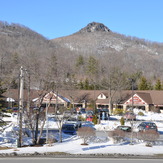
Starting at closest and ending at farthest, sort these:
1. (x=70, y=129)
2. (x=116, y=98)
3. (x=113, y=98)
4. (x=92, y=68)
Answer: (x=70, y=129) → (x=116, y=98) → (x=113, y=98) → (x=92, y=68)

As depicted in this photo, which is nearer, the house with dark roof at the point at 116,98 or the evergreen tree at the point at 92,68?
the house with dark roof at the point at 116,98

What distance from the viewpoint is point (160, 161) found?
15672 millimetres

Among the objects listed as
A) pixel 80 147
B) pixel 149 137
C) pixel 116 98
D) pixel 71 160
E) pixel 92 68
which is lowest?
pixel 71 160

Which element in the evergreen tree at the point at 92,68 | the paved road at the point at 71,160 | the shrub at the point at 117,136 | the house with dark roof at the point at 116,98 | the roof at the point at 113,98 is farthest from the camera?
the evergreen tree at the point at 92,68

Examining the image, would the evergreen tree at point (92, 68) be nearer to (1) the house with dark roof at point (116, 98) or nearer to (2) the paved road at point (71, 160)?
(1) the house with dark roof at point (116, 98)

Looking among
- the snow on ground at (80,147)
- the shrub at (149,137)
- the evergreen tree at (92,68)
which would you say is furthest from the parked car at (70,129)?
the evergreen tree at (92,68)

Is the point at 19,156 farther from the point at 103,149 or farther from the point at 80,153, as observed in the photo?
the point at 103,149

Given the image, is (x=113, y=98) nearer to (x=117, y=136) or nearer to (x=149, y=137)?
(x=117, y=136)

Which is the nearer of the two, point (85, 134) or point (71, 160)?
point (71, 160)

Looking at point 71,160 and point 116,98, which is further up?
point 116,98

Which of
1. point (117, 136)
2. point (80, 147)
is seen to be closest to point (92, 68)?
point (117, 136)

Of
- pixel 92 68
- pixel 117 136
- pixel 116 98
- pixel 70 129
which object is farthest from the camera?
pixel 92 68

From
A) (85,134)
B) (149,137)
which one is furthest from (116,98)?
(85,134)

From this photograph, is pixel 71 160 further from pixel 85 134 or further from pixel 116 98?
pixel 116 98
